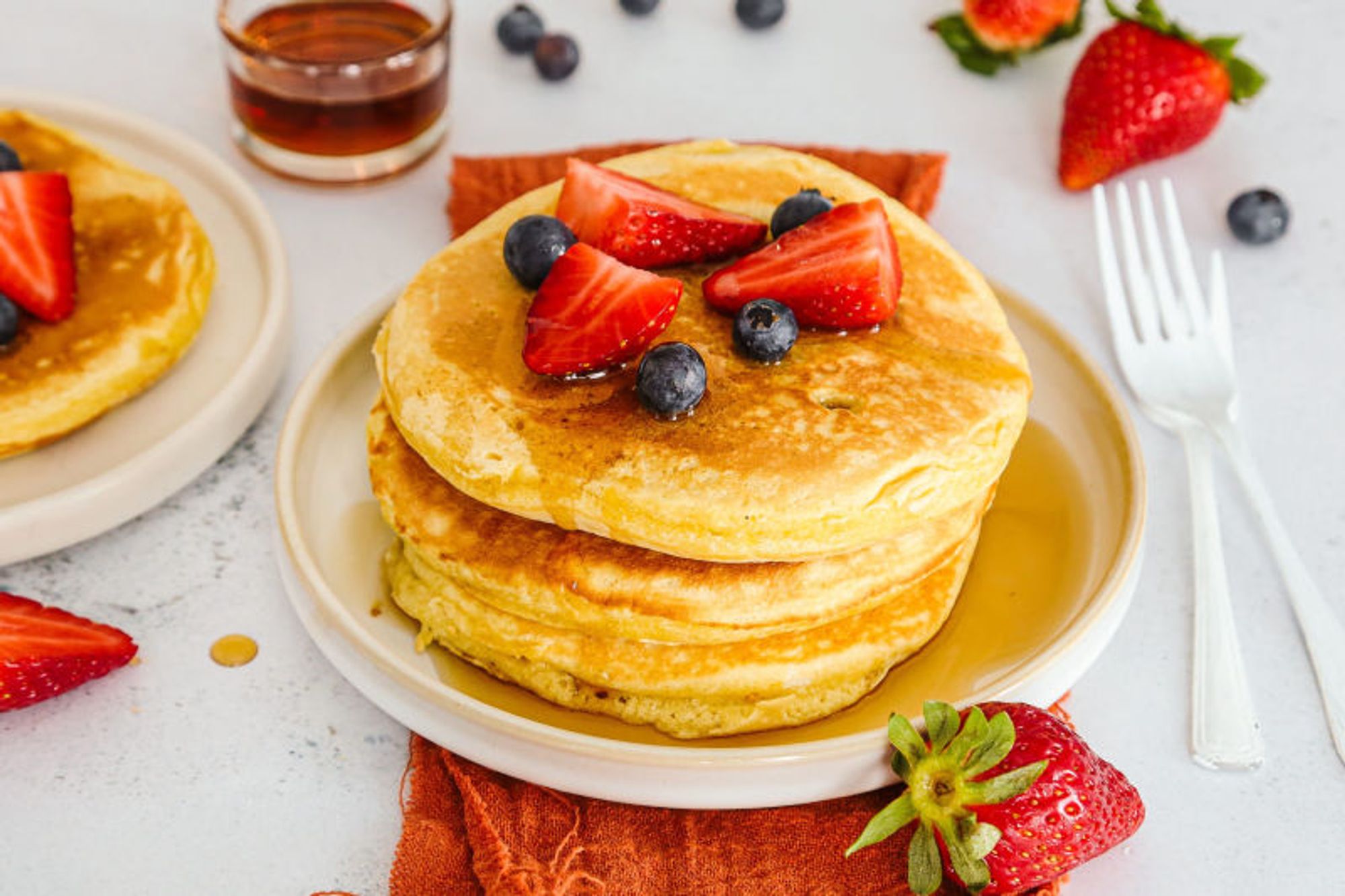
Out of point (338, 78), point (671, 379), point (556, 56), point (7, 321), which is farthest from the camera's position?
point (556, 56)

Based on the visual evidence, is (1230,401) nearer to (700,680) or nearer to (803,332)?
(803,332)

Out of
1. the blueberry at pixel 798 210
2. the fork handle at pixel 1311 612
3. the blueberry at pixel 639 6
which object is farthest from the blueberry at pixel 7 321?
the fork handle at pixel 1311 612

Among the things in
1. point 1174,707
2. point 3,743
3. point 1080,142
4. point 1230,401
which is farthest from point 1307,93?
point 3,743

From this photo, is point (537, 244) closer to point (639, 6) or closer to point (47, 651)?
point (47, 651)

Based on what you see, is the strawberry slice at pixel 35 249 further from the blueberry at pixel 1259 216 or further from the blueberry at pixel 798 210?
the blueberry at pixel 1259 216

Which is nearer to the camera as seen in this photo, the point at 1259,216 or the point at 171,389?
the point at 171,389

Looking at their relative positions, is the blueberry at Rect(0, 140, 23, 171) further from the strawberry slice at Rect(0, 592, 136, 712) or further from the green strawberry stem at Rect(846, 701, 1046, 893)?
the green strawberry stem at Rect(846, 701, 1046, 893)

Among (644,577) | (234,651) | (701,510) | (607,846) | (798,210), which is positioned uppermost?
(798,210)

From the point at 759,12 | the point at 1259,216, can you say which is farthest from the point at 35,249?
the point at 1259,216
